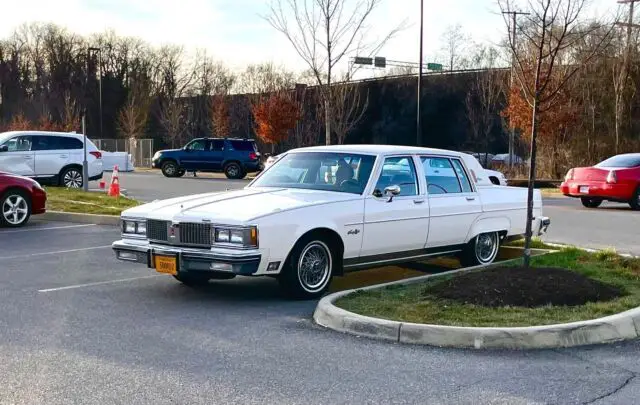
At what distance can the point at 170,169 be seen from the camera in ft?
120

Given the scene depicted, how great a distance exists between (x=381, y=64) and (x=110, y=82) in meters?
53.2

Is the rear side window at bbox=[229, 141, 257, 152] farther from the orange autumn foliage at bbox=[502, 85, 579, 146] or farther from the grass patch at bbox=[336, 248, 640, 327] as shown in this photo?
the grass patch at bbox=[336, 248, 640, 327]

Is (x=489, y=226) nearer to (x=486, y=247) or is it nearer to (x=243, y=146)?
(x=486, y=247)

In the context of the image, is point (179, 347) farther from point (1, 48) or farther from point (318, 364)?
point (1, 48)

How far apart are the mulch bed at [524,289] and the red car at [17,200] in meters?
9.15

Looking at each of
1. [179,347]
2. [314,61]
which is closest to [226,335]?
[179,347]

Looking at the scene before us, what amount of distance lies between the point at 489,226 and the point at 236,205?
352 centimetres

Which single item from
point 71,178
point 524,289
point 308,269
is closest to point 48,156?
point 71,178

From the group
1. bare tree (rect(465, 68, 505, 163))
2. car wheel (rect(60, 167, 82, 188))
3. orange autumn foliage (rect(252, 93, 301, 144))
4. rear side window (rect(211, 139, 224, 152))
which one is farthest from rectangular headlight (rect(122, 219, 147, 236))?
orange autumn foliage (rect(252, 93, 301, 144))

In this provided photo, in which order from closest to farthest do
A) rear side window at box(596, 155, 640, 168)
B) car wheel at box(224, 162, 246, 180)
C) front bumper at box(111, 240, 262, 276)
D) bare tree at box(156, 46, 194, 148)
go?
front bumper at box(111, 240, 262, 276)
rear side window at box(596, 155, 640, 168)
car wheel at box(224, 162, 246, 180)
bare tree at box(156, 46, 194, 148)

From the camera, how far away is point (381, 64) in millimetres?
32656

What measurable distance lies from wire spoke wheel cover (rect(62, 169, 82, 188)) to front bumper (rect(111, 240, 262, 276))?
1546 centimetres

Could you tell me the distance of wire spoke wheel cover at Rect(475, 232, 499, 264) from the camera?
984 centimetres

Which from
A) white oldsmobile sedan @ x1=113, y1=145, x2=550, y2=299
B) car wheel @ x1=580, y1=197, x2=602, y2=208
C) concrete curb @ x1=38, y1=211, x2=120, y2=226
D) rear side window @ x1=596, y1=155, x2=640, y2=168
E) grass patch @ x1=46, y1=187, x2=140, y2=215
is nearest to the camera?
white oldsmobile sedan @ x1=113, y1=145, x2=550, y2=299
